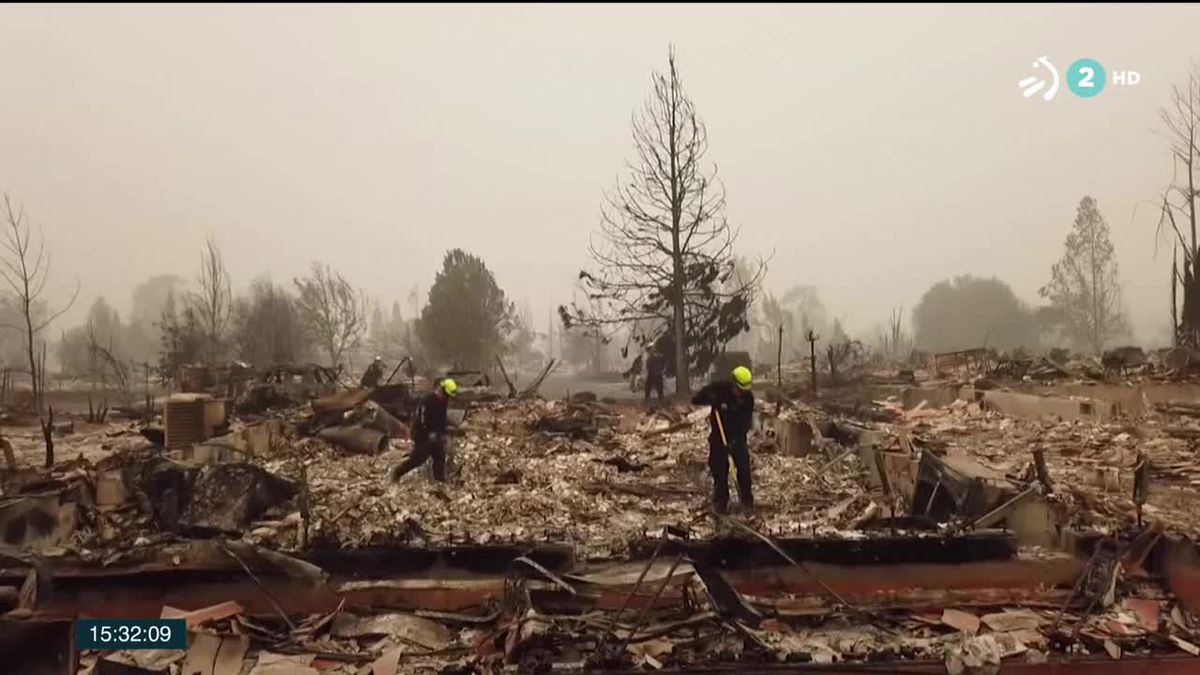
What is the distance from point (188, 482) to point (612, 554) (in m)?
4.55

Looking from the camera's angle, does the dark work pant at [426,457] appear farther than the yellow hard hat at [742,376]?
Yes

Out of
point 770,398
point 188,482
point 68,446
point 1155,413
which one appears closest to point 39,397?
point 68,446

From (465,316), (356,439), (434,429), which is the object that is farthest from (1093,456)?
(465,316)

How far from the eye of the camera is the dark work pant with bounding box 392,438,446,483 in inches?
339

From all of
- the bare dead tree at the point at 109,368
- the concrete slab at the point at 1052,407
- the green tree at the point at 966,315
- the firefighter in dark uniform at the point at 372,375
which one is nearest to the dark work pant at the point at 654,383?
the firefighter in dark uniform at the point at 372,375

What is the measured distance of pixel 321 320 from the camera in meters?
26.5

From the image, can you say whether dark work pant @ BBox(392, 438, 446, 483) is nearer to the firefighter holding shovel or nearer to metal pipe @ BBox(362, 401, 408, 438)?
metal pipe @ BBox(362, 401, 408, 438)

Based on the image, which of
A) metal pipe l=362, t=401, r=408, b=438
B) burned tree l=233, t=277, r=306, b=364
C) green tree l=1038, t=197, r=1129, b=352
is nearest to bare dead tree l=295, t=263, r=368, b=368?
burned tree l=233, t=277, r=306, b=364

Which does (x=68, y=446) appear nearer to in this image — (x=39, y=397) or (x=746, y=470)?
(x=39, y=397)

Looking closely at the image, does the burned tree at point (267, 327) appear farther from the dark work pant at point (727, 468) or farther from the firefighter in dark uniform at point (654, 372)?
the dark work pant at point (727, 468)

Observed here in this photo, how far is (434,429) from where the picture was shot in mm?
8578

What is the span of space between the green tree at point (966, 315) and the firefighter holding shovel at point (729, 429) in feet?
142
